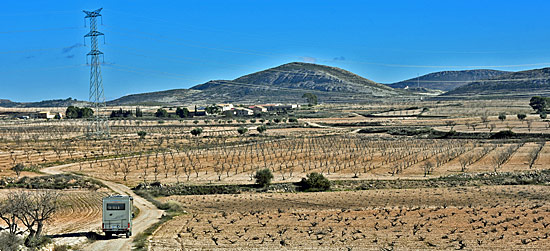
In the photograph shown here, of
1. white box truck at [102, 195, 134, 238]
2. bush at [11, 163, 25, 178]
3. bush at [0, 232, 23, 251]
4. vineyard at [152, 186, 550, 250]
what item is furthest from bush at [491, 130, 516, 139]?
bush at [0, 232, 23, 251]

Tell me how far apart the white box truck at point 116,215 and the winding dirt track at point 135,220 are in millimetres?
526

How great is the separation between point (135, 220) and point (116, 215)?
590cm

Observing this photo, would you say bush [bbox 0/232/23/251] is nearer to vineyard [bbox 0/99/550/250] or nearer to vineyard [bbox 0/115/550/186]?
vineyard [bbox 0/99/550/250]

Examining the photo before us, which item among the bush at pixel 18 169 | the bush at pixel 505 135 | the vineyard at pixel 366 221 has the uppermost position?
the bush at pixel 505 135

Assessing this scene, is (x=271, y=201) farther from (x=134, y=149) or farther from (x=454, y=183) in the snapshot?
(x=134, y=149)

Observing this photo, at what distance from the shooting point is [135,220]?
32906 mm

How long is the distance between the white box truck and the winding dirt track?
0.53 meters

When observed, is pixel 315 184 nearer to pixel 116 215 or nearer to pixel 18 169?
pixel 116 215

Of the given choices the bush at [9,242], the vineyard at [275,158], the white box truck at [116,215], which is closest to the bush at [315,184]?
the vineyard at [275,158]

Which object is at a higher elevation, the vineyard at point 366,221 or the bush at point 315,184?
the bush at point 315,184

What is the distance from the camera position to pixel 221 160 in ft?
207

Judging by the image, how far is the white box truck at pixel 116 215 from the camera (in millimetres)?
26938

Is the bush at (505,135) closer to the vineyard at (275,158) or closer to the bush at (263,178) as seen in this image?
the vineyard at (275,158)

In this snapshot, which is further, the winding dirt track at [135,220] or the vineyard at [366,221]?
the vineyard at [366,221]
